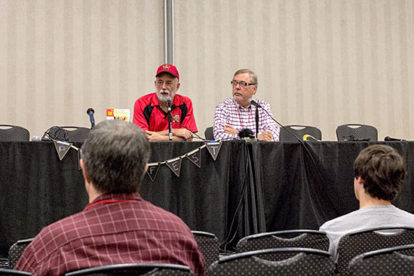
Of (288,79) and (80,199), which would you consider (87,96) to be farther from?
(80,199)

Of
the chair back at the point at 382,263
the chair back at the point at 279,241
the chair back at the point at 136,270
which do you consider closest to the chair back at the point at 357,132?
the chair back at the point at 279,241

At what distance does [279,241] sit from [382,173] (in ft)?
1.98

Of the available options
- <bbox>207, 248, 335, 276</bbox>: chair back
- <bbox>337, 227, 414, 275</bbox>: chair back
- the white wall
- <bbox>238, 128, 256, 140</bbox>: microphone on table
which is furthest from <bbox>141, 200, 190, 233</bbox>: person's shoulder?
the white wall

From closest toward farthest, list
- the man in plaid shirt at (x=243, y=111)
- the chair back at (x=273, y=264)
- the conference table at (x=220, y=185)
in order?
the chair back at (x=273, y=264)
the conference table at (x=220, y=185)
the man in plaid shirt at (x=243, y=111)

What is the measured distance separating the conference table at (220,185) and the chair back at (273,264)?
1.97m

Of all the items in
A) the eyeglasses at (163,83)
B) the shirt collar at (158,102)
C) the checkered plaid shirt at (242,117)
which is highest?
the eyeglasses at (163,83)

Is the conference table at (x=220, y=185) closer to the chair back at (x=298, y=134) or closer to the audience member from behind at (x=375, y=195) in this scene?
the chair back at (x=298, y=134)

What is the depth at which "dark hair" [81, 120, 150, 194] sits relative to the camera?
149 cm

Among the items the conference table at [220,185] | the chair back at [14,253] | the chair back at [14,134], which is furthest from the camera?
the chair back at [14,134]

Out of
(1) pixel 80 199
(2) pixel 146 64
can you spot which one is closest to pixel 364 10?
(2) pixel 146 64

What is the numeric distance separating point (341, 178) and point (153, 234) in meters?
2.63

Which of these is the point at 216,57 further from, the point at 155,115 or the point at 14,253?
the point at 14,253

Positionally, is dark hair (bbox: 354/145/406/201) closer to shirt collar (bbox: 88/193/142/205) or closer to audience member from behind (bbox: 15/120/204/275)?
audience member from behind (bbox: 15/120/204/275)

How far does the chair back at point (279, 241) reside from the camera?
188 cm
